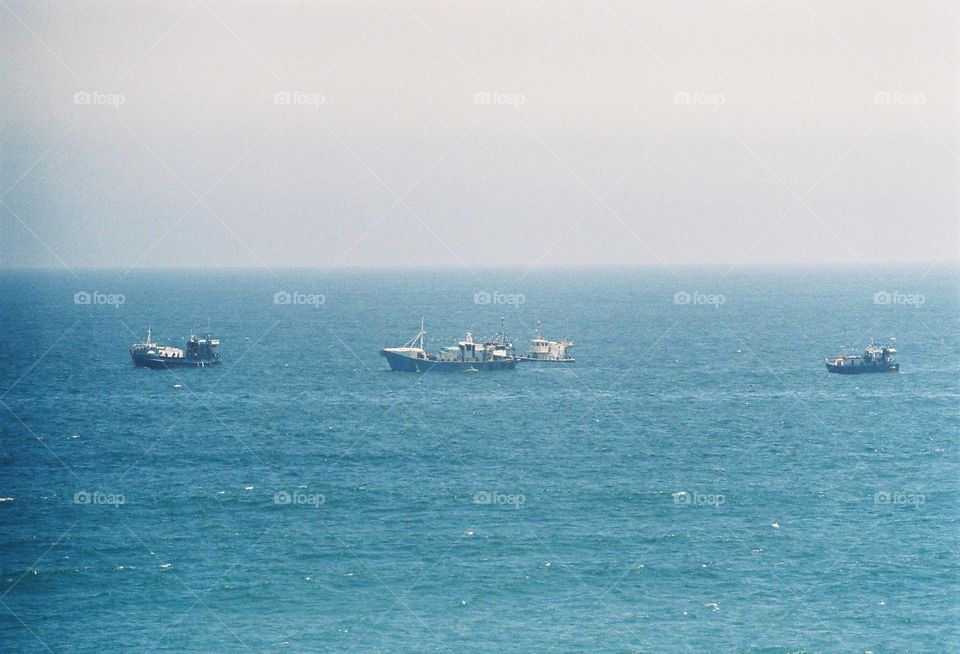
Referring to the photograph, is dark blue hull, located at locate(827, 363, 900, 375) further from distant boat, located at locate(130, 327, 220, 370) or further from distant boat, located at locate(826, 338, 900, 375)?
distant boat, located at locate(130, 327, 220, 370)

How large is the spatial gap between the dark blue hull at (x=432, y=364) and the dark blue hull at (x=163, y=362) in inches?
620

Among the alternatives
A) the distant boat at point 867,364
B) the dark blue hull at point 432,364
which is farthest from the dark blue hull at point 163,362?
the distant boat at point 867,364

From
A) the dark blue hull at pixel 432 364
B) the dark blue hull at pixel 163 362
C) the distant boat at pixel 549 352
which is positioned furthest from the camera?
the distant boat at pixel 549 352

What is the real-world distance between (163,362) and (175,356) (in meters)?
1.07

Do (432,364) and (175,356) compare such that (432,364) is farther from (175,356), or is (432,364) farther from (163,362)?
(163,362)

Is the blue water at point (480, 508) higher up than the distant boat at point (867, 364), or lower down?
lower down

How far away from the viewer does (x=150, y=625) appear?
33438 mm

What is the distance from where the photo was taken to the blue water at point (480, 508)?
110 feet

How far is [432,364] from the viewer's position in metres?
86.8

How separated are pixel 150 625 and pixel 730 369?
6232cm

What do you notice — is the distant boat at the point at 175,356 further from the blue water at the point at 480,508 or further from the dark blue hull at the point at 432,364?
the dark blue hull at the point at 432,364

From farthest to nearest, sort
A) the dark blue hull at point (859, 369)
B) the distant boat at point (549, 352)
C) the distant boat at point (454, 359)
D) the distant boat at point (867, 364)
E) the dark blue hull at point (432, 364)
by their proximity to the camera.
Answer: the distant boat at point (549, 352)
the distant boat at point (454, 359)
the dark blue hull at point (432, 364)
the distant boat at point (867, 364)
the dark blue hull at point (859, 369)

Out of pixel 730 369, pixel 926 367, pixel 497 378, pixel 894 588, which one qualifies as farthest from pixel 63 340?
pixel 894 588

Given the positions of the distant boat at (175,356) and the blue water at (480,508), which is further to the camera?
the distant boat at (175,356)
